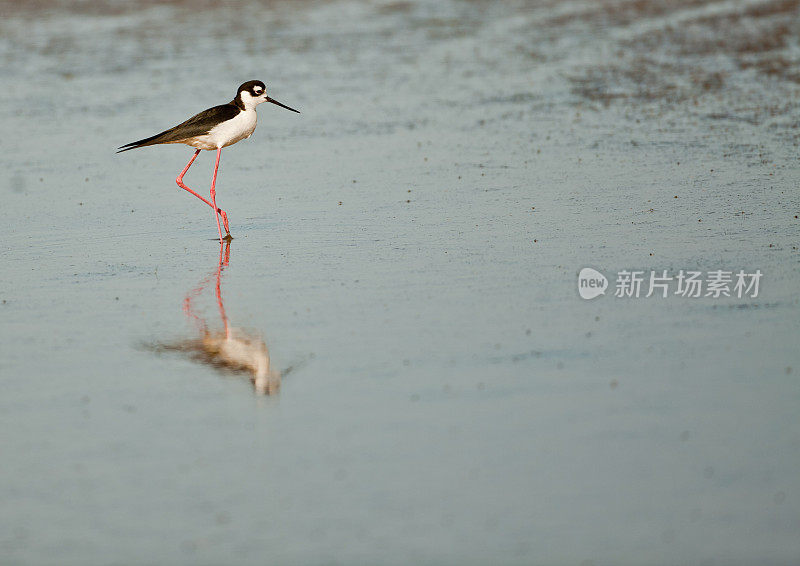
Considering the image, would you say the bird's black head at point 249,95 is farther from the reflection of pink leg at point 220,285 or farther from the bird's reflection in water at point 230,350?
the bird's reflection in water at point 230,350

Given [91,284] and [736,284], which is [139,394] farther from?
[736,284]

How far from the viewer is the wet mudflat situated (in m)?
5.21

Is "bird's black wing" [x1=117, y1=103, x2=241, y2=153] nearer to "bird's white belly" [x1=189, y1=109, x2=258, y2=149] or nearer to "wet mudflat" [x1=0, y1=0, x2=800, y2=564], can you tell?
"bird's white belly" [x1=189, y1=109, x2=258, y2=149]

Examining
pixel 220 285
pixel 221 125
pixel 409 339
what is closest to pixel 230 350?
pixel 409 339

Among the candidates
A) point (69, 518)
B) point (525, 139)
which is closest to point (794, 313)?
point (69, 518)

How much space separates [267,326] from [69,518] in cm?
278

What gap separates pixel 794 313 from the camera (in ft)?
25.2

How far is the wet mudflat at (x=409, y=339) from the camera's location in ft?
17.1

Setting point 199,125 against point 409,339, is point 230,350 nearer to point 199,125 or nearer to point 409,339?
point 409,339

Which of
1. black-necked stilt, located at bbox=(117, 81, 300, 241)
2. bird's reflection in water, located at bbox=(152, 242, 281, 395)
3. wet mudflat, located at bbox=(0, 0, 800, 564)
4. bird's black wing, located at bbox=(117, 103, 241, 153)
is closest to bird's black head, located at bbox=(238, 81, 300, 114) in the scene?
black-necked stilt, located at bbox=(117, 81, 300, 241)

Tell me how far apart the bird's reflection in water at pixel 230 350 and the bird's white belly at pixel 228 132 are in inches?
137

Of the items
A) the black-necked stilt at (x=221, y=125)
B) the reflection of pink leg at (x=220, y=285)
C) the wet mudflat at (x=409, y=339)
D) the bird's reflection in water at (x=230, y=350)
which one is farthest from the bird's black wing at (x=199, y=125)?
the bird's reflection in water at (x=230, y=350)

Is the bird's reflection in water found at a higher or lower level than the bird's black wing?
lower

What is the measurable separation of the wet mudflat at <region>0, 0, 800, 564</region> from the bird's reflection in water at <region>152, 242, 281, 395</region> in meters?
0.03
